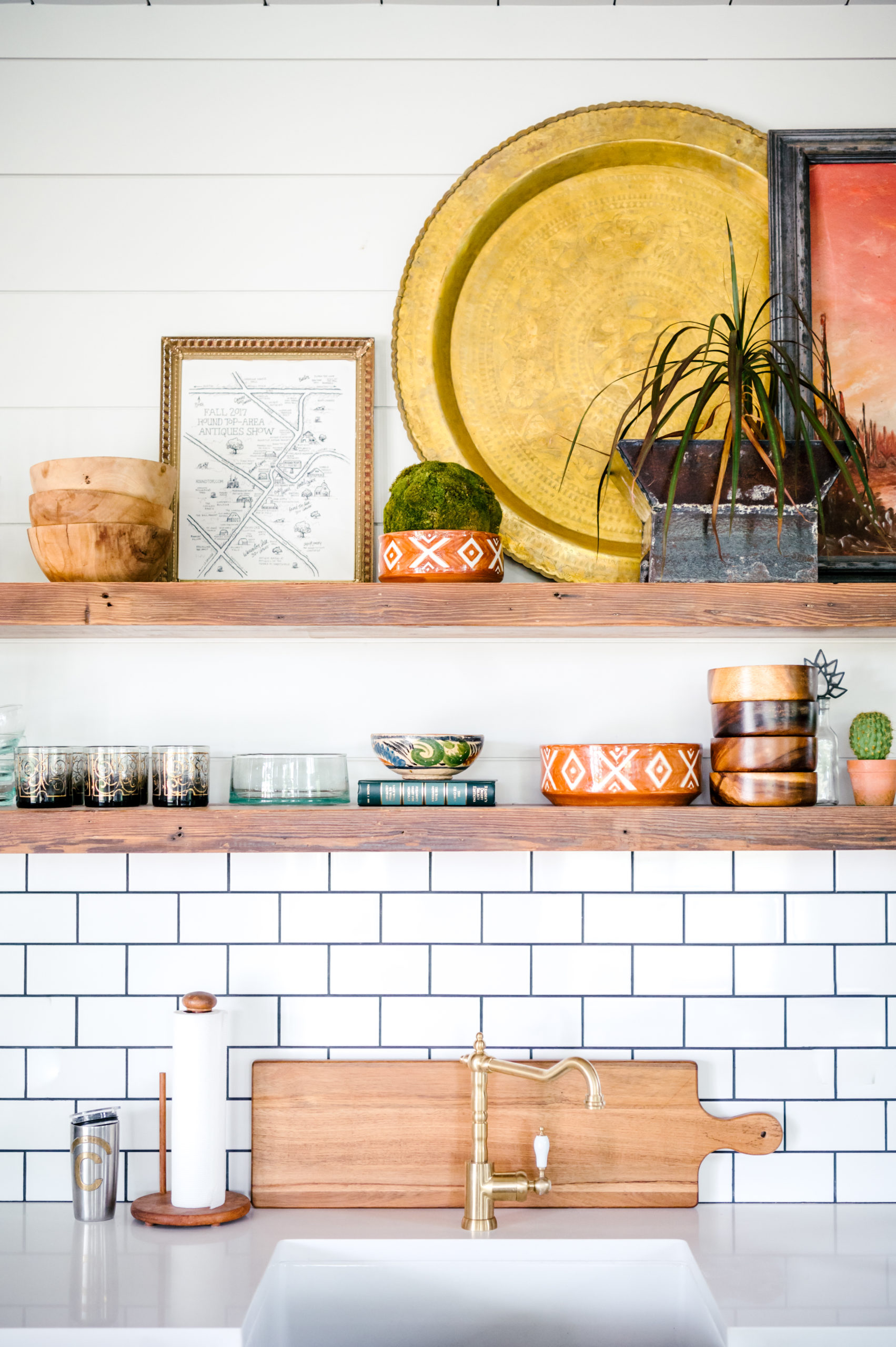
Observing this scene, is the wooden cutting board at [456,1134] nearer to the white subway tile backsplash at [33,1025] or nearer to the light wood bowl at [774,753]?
the white subway tile backsplash at [33,1025]

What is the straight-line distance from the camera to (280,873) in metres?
1.63

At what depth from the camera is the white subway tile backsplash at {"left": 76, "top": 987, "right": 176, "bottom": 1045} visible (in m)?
1.62

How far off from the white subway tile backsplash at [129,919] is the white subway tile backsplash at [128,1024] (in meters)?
0.09

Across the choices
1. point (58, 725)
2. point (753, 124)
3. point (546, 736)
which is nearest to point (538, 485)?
point (546, 736)

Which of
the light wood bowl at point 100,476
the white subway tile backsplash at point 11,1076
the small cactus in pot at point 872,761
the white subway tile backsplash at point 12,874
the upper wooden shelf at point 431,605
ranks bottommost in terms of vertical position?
the white subway tile backsplash at point 11,1076

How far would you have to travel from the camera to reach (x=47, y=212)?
167 cm

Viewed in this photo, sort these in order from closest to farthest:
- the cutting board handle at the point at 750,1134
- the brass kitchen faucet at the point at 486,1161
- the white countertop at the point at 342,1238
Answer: the white countertop at the point at 342,1238
the brass kitchen faucet at the point at 486,1161
the cutting board handle at the point at 750,1134

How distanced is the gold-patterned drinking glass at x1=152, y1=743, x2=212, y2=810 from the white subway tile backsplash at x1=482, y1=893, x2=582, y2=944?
1.56 feet

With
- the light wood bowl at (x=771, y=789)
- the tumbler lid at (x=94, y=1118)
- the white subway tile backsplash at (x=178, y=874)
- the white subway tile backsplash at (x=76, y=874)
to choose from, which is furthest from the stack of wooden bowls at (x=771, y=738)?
the tumbler lid at (x=94, y=1118)

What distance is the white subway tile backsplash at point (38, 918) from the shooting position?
5.35 feet

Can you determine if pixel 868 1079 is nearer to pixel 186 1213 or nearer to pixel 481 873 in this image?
pixel 481 873

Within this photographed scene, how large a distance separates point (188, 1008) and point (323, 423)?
898 mm

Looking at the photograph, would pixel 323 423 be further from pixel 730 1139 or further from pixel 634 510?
pixel 730 1139

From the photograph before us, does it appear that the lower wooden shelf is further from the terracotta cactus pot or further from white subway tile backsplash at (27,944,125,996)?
white subway tile backsplash at (27,944,125,996)
